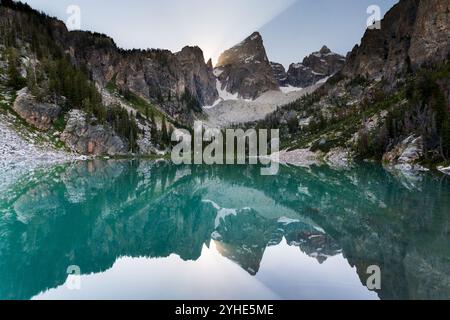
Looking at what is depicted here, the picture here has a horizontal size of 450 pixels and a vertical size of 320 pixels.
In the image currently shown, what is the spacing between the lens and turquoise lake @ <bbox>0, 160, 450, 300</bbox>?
10.2m

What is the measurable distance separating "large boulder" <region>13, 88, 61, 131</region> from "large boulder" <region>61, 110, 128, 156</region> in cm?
534

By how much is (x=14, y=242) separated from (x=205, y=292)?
10.7m

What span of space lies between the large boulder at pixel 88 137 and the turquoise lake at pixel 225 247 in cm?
7446

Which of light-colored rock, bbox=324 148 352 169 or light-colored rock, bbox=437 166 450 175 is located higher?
light-colored rock, bbox=324 148 352 169

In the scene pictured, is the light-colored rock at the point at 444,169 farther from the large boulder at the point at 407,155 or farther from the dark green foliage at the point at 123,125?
A: the dark green foliage at the point at 123,125

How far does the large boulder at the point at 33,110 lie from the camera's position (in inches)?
3713

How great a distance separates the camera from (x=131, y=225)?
67.7 ft

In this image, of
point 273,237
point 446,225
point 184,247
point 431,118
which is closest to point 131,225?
point 184,247

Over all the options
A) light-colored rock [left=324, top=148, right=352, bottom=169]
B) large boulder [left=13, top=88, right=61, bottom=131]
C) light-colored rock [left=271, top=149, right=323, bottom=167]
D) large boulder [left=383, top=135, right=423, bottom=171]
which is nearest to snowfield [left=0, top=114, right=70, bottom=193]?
large boulder [left=13, top=88, right=61, bottom=131]

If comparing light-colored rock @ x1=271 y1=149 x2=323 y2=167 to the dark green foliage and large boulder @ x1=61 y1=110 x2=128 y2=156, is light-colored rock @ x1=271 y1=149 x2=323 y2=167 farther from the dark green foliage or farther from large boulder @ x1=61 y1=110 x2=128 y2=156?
large boulder @ x1=61 y1=110 x2=128 y2=156

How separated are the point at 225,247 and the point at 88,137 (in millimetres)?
97543

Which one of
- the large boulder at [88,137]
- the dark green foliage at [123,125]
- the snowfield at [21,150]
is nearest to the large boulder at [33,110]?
the snowfield at [21,150]

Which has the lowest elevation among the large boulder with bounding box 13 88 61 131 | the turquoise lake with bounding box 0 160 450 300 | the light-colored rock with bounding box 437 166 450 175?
the turquoise lake with bounding box 0 160 450 300
